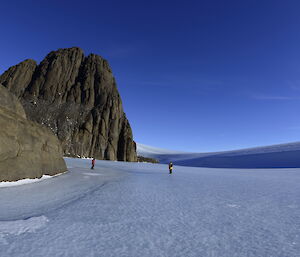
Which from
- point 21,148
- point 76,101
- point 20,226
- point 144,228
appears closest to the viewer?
point 20,226

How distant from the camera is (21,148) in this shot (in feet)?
41.1

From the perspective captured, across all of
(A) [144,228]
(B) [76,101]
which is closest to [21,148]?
(A) [144,228]

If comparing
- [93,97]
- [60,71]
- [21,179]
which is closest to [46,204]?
[21,179]

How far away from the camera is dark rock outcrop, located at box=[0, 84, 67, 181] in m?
11.2

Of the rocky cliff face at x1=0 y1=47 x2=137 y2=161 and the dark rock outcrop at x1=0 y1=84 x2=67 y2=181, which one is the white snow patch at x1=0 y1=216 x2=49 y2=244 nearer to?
the dark rock outcrop at x1=0 y1=84 x2=67 y2=181

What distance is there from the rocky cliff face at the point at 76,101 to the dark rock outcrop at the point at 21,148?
59622 millimetres

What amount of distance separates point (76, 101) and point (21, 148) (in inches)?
3148

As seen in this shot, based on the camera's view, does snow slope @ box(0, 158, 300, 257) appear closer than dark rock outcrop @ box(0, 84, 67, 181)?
Yes

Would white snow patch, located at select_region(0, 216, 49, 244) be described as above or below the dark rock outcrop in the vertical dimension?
below

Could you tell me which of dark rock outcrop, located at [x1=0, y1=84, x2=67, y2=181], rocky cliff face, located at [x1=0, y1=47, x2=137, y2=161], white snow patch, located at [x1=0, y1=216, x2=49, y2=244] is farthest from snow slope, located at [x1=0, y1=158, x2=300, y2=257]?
rocky cliff face, located at [x1=0, y1=47, x2=137, y2=161]

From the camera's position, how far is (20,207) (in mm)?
6617

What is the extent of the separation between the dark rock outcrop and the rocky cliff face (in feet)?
196

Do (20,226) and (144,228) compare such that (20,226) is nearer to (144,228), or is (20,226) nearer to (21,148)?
(144,228)

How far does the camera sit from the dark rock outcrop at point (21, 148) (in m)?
11.2
